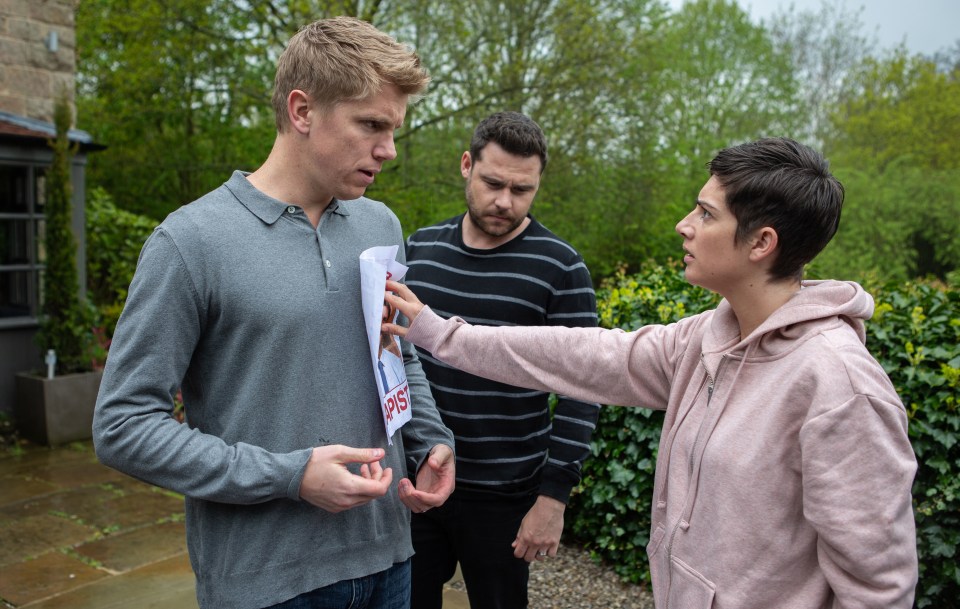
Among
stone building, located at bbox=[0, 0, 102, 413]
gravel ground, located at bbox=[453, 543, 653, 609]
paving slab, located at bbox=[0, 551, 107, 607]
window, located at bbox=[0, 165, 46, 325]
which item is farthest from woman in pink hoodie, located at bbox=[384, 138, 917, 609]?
window, located at bbox=[0, 165, 46, 325]

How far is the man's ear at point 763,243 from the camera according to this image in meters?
1.62

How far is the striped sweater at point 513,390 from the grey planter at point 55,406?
15.9 ft

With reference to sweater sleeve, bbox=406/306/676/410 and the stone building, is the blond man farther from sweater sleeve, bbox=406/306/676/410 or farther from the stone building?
the stone building

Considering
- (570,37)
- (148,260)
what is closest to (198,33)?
(570,37)

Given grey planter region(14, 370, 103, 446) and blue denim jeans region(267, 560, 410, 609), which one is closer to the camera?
blue denim jeans region(267, 560, 410, 609)

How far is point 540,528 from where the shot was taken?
8.12 ft

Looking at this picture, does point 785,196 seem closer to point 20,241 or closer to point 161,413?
point 161,413

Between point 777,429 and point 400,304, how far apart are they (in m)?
0.90

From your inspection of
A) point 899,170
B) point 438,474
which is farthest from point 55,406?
point 899,170

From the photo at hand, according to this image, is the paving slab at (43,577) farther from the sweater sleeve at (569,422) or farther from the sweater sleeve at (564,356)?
the sweater sleeve at (564,356)

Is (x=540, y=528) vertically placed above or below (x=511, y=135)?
below

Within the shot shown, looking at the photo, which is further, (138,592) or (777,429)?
(138,592)

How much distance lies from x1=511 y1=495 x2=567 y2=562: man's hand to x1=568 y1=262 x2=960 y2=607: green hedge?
157cm

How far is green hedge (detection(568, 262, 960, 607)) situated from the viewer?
3.15 metres
